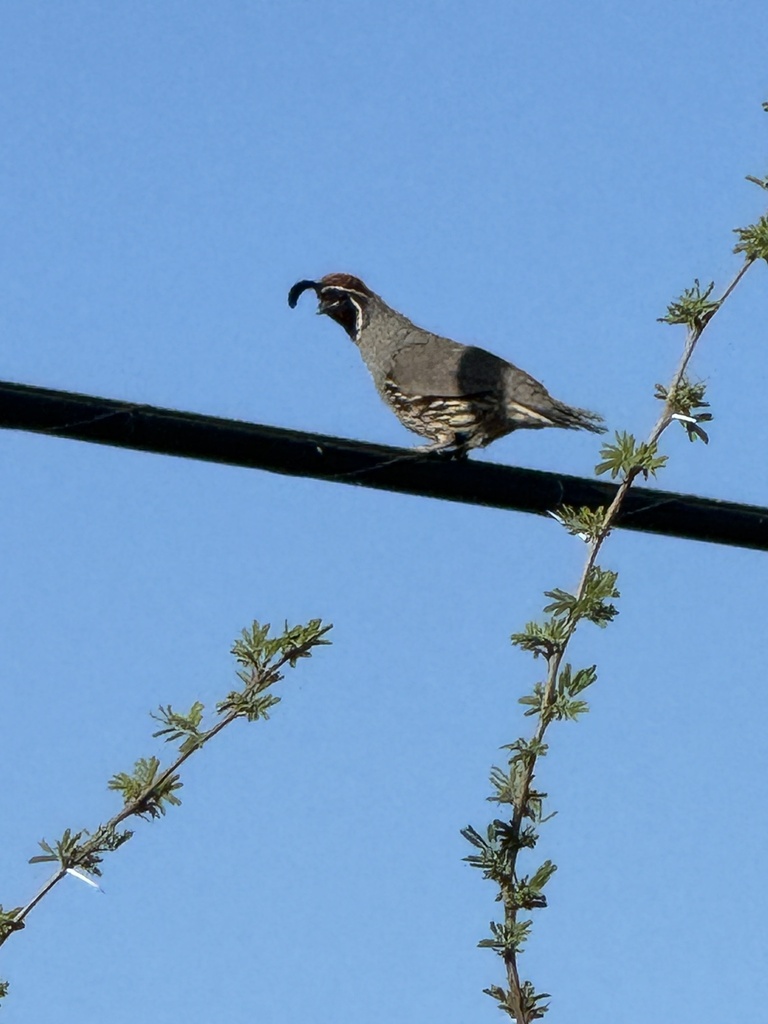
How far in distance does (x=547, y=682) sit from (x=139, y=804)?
63 cm

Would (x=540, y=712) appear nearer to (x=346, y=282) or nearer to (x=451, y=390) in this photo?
(x=451, y=390)

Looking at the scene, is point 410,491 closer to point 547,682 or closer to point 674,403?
point 674,403

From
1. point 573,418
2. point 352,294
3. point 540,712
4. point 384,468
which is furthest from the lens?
point 352,294

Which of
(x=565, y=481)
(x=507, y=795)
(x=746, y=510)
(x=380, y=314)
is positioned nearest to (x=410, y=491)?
(x=565, y=481)

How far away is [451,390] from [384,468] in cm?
369

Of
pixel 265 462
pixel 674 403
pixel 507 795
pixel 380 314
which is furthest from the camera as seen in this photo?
pixel 380 314

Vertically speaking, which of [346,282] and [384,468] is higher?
[346,282]

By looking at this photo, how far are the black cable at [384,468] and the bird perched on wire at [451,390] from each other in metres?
2.73

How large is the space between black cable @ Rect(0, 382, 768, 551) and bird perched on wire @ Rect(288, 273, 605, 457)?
2730 mm

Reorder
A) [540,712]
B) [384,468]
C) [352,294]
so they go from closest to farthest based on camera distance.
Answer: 1. [540,712]
2. [384,468]
3. [352,294]

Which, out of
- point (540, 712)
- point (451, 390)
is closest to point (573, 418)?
point (451, 390)

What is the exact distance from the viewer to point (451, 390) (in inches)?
330

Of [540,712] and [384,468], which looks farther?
[384,468]

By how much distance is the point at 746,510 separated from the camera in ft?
15.4
